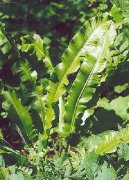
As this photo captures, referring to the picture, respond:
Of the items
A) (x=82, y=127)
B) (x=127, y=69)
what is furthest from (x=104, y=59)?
(x=82, y=127)

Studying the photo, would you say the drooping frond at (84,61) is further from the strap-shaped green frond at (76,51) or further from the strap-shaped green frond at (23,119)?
the strap-shaped green frond at (23,119)

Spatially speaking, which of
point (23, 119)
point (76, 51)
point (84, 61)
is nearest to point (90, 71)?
point (84, 61)

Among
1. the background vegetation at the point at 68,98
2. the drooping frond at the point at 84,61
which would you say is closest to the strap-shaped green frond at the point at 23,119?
the background vegetation at the point at 68,98

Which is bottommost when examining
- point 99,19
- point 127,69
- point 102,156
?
point 102,156

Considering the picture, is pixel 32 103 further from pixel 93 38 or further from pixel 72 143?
pixel 93 38

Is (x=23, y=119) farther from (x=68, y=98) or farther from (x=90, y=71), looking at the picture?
(x=90, y=71)

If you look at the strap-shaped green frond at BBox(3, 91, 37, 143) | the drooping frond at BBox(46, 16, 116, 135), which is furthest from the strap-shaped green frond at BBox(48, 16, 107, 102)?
the strap-shaped green frond at BBox(3, 91, 37, 143)

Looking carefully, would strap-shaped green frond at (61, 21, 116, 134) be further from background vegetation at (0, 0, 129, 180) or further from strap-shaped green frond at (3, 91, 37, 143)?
strap-shaped green frond at (3, 91, 37, 143)

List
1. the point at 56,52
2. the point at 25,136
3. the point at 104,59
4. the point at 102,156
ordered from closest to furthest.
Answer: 1. the point at 102,156
2. the point at 104,59
3. the point at 25,136
4. the point at 56,52
